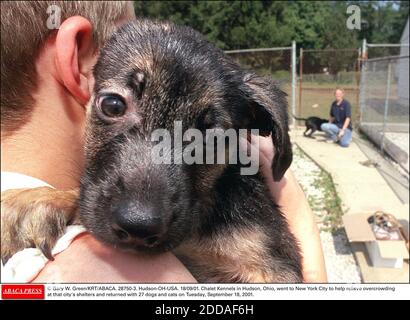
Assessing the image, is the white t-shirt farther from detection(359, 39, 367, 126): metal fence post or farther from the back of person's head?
detection(359, 39, 367, 126): metal fence post

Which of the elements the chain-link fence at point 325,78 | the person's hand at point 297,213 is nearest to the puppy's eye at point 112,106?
the person's hand at point 297,213

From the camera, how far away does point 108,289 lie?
147 centimetres

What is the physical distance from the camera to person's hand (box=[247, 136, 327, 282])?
2.62 m

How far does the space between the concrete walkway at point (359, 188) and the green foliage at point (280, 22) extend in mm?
3350

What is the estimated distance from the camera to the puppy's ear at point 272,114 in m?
2.17

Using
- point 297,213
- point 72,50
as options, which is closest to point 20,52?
point 72,50

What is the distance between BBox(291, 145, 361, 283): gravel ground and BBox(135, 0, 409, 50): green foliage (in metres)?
4.47

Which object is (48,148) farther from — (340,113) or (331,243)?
(340,113)

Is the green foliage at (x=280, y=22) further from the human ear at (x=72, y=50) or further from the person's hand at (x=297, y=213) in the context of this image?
the human ear at (x=72, y=50)

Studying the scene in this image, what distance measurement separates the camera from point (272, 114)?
2188 mm

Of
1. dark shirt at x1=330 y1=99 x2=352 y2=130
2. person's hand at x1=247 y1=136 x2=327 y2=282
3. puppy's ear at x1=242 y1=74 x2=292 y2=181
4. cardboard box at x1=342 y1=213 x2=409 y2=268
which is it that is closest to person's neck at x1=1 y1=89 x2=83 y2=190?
puppy's ear at x1=242 y1=74 x2=292 y2=181

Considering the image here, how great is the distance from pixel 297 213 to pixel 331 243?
426 cm

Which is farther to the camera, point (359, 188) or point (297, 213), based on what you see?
point (359, 188)
